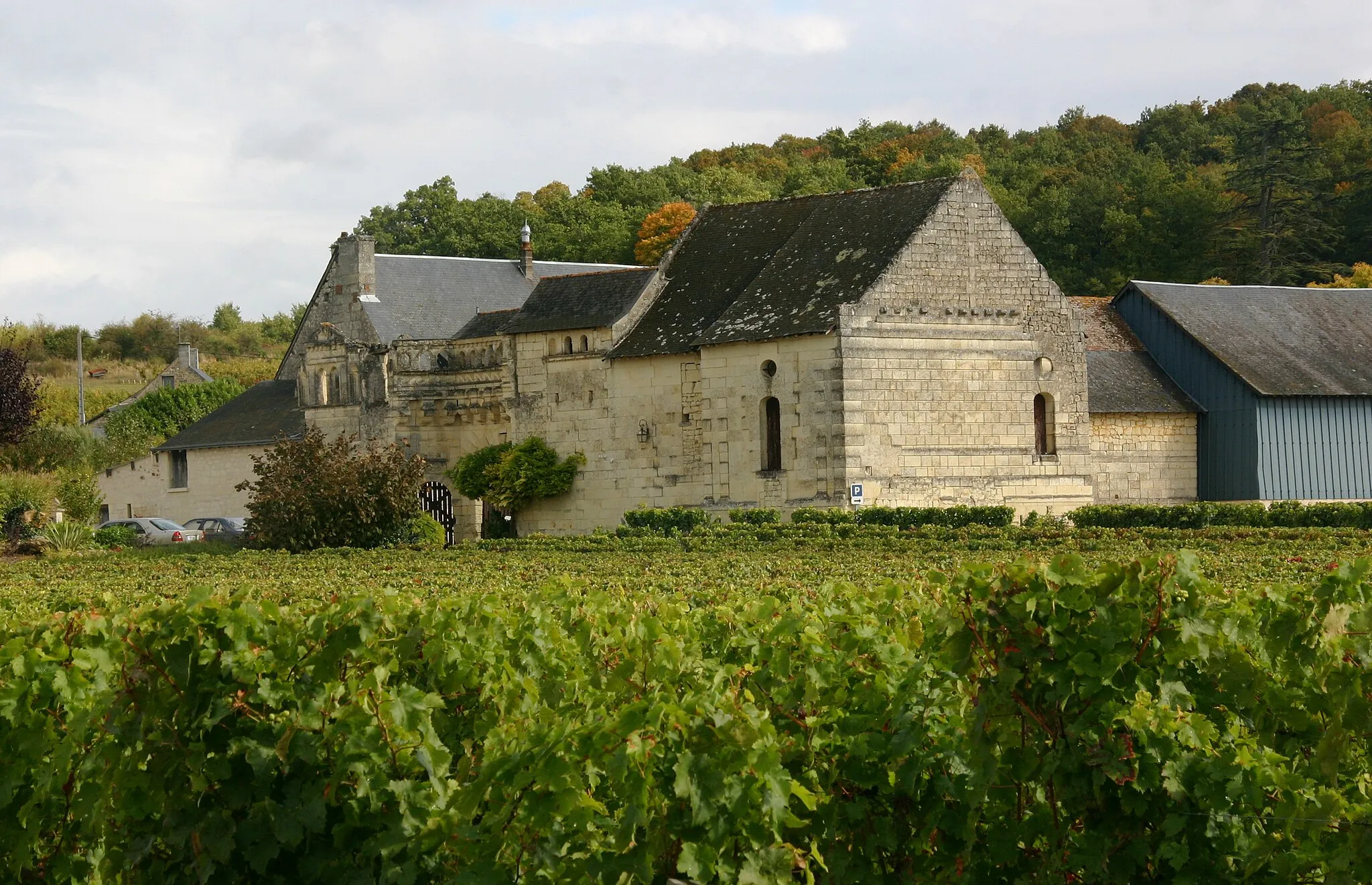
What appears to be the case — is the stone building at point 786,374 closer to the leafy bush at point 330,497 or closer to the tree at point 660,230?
the leafy bush at point 330,497

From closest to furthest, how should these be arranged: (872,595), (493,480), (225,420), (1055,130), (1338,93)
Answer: (872,595) < (493,480) < (225,420) < (1338,93) < (1055,130)

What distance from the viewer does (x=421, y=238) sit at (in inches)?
2547

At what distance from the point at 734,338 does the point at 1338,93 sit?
159 feet

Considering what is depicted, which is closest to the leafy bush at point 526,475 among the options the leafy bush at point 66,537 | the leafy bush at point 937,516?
the leafy bush at point 66,537

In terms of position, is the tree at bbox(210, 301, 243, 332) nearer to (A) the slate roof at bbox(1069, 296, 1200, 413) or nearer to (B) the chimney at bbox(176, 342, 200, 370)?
(B) the chimney at bbox(176, 342, 200, 370)

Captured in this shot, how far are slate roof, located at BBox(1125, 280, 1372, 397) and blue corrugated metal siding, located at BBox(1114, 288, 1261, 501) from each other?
12.4 inches

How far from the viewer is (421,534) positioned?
29406 millimetres

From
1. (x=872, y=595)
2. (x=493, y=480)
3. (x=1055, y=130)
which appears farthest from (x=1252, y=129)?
(x=872, y=595)

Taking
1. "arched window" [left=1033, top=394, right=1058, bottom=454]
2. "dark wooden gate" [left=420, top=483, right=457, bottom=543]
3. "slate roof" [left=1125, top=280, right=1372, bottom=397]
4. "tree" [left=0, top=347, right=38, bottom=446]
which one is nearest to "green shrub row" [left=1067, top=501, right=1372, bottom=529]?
"arched window" [left=1033, top=394, right=1058, bottom=454]

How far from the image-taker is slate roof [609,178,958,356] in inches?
1134

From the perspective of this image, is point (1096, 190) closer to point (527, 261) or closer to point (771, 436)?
point (527, 261)

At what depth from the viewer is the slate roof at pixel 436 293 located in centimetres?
3666

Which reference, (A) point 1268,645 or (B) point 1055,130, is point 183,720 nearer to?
(A) point 1268,645

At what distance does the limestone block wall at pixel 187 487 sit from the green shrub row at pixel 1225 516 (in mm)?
23271
